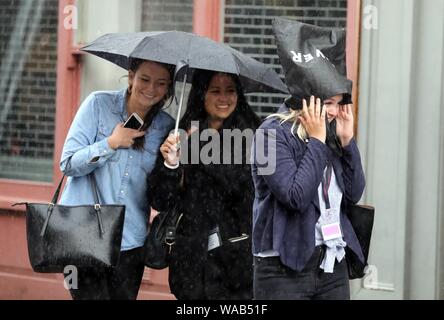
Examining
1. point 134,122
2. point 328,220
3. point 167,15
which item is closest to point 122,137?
point 134,122

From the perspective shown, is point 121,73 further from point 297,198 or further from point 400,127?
point 297,198

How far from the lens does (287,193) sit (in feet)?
15.0

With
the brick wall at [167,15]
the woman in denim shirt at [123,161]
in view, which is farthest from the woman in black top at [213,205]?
the brick wall at [167,15]

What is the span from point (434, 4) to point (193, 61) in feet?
7.38

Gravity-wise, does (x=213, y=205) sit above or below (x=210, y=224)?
above

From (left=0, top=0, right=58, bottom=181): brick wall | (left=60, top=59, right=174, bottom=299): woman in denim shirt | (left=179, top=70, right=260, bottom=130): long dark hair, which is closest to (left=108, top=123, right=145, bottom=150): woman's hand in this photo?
(left=60, top=59, right=174, bottom=299): woman in denim shirt

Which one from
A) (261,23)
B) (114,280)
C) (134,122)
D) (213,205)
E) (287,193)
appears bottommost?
(114,280)

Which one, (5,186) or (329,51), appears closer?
(329,51)

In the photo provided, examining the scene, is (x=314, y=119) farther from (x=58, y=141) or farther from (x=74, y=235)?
(x=58, y=141)

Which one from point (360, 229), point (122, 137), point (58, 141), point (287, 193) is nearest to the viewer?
point (287, 193)

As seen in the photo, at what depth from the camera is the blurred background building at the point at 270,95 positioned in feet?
22.0

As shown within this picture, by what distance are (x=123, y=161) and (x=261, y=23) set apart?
2385mm

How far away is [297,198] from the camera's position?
4.56 metres
